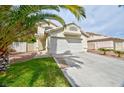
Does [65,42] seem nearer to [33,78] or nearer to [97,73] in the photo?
[97,73]

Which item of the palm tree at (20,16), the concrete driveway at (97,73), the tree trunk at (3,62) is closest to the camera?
the palm tree at (20,16)

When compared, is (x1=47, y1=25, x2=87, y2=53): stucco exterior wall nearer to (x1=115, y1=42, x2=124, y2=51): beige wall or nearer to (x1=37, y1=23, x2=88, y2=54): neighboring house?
(x1=37, y1=23, x2=88, y2=54): neighboring house

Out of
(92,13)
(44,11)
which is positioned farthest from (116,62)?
(44,11)

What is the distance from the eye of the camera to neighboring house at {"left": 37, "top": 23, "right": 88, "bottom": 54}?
15.3 meters

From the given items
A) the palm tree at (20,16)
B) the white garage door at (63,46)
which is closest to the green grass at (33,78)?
the palm tree at (20,16)

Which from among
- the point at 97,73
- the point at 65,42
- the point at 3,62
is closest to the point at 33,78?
the point at 3,62

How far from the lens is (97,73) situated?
929cm

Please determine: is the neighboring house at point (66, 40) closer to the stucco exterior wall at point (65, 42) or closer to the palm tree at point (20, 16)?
the stucco exterior wall at point (65, 42)

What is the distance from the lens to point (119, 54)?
11.1m

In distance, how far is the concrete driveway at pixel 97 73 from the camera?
7.87m

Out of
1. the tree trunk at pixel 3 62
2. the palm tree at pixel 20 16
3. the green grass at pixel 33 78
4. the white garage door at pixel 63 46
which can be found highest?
the palm tree at pixel 20 16

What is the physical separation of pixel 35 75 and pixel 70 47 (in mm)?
7006

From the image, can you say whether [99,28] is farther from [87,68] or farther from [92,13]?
[87,68]

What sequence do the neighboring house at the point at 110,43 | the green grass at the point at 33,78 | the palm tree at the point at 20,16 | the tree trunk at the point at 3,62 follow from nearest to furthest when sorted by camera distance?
the palm tree at the point at 20,16, the green grass at the point at 33,78, the tree trunk at the point at 3,62, the neighboring house at the point at 110,43
